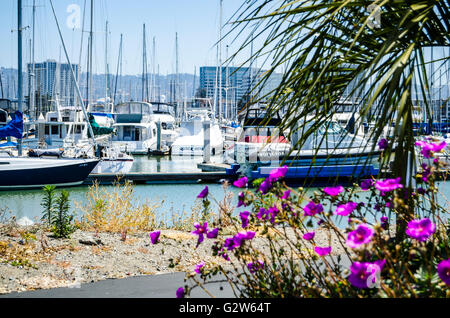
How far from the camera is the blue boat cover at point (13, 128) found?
63.9ft

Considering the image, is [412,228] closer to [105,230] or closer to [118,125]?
[105,230]

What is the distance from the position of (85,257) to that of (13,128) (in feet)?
50.0

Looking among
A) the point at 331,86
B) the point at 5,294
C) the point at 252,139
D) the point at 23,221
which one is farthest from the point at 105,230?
the point at 252,139

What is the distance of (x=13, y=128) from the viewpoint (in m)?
19.6

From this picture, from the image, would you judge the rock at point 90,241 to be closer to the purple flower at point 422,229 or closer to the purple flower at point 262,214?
the purple flower at point 262,214

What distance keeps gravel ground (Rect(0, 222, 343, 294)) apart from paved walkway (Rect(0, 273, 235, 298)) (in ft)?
0.57

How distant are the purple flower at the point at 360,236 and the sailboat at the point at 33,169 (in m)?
19.3

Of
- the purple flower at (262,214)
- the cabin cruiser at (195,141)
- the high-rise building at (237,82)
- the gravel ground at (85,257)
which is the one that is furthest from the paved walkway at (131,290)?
the cabin cruiser at (195,141)

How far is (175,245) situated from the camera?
677 cm

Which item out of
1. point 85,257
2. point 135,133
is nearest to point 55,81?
point 135,133

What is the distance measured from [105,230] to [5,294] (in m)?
2.93

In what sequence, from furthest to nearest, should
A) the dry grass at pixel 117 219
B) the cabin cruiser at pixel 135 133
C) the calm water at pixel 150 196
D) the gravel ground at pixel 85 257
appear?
1. the cabin cruiser at pixel 135 133
2. the calm water at pixel 150 196
3. the dry grass at pixel 117 219
4. the gravel ground at pixel 85 257

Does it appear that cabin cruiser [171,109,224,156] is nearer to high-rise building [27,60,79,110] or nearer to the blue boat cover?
high-rise building [27,60,79,110]
